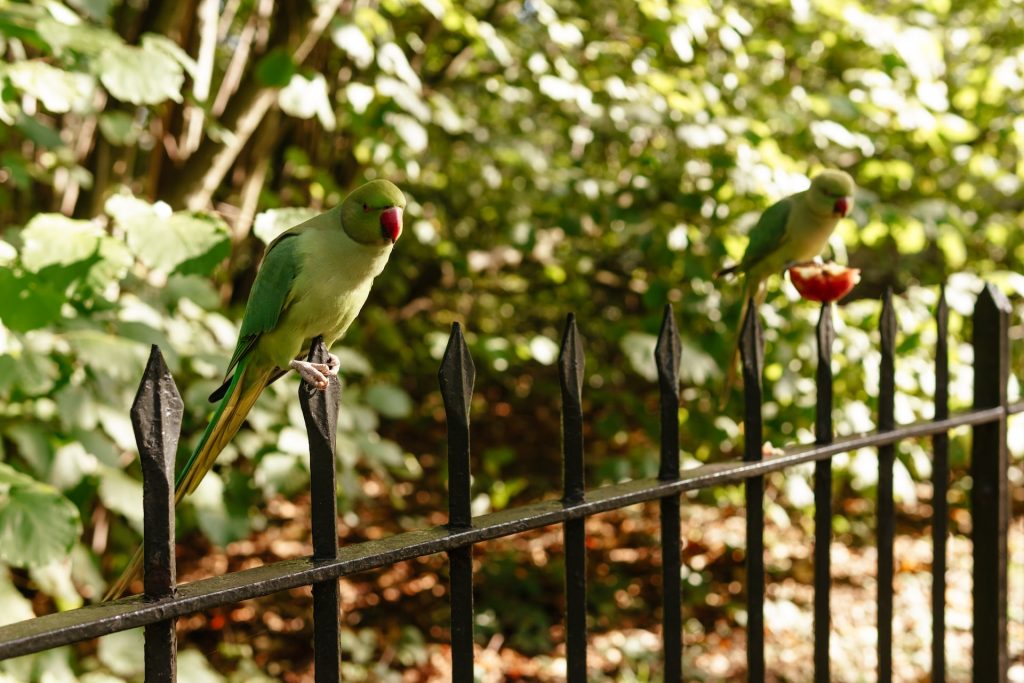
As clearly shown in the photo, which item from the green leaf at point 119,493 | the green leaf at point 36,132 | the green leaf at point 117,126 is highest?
the green leaf at point 117,126

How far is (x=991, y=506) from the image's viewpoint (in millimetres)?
2332

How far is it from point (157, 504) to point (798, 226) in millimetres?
1078

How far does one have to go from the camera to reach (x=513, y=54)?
3.76 metres

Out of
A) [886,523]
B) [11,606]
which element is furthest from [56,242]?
[886,523]

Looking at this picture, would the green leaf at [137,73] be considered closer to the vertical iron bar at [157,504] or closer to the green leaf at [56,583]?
the vertical iron bar at [157,504]

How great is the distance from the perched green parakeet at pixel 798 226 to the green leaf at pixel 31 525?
1.19 metres

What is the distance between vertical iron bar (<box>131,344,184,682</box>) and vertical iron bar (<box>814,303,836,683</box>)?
1.26m

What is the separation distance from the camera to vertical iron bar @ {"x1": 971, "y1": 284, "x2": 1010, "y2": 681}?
2314 mm

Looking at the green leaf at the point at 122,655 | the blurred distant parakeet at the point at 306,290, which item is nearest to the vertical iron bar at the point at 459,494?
the blurred distant parakeet at the point at 306,290

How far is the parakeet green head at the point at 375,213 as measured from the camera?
1146mm


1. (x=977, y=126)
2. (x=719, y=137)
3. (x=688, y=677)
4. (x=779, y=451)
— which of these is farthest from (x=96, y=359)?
(x=977, y=126)

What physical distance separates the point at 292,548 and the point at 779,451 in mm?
3848

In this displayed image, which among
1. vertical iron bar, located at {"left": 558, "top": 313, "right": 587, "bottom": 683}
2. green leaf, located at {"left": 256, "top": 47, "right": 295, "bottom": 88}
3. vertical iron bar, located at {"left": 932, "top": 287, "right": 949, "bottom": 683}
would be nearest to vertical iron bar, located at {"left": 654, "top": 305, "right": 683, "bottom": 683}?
vertical iron bar, located at {"left": 558, "top": 313, "right": 587, "bottom": 683}

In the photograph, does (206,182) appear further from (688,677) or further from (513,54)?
(688,677)
